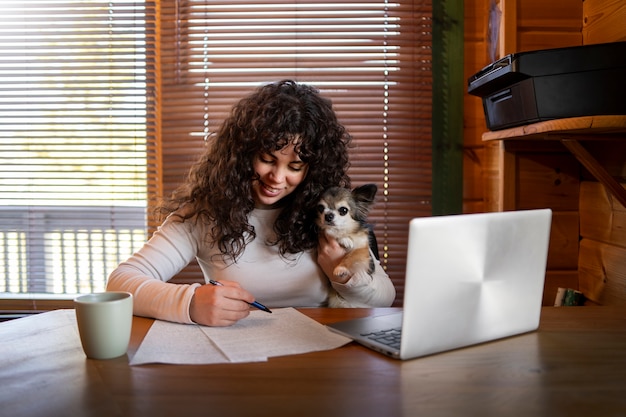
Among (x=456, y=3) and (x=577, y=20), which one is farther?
(x=456, y=3)

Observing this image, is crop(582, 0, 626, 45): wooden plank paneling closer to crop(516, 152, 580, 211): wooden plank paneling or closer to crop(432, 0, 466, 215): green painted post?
crop(516, 152, 580, 211): wooden plank paneling

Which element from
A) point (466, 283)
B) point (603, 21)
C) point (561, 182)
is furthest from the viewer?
point (561, 182)

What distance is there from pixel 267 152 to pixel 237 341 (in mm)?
653

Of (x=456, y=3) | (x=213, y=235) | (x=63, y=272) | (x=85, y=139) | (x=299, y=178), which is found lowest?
(x=63, y=272)

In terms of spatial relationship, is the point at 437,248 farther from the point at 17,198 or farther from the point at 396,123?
the point at 17,198

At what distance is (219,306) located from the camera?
1238mm

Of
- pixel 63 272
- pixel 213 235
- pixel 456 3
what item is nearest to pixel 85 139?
pixel 63 272

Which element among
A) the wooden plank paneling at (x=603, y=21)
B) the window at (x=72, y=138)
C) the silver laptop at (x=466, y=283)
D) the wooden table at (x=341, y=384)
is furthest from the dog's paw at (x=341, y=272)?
the window at (x=72, y=138)

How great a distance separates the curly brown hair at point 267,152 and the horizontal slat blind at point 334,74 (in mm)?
991

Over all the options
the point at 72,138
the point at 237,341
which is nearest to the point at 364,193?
the point at 237,341

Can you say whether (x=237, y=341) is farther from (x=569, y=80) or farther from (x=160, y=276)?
(x=569, y=80)

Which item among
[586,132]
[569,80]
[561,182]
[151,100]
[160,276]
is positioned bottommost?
[160,276]

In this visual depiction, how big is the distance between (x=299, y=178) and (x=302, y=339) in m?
0.65

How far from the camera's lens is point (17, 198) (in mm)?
2830
